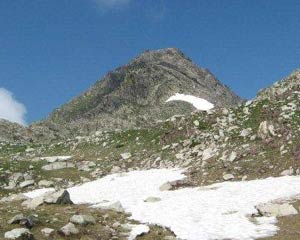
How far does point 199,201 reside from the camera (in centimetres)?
3244

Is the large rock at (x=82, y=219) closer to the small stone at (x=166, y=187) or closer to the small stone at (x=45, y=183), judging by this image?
the small stone at (x=166, y=187)

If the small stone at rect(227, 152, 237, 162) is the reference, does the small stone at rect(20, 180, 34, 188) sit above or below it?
above

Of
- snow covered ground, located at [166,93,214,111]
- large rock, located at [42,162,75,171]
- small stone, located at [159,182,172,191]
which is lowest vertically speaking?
small stone, located at [159,182,172,191]

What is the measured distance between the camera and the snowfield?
25.6 meters

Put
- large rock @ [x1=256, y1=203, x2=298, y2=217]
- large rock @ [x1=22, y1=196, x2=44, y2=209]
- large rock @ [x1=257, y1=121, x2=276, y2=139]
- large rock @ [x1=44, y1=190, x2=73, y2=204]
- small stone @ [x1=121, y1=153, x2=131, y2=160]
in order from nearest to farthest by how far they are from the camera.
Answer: large rock @ [x1=256, y1=203, x2=298, y2=217] → large rock @ [x1=22, y1=196, x2=44, y2=209] → large rock @ [x1=44, y1=190, x2=73, y2=204] → large rock @ [x1=257, y1=121, x2=276, y2=139] → small stone @ [x1=121, y1=153, x2=131, y2=160]

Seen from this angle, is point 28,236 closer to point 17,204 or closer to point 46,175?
point 17,204

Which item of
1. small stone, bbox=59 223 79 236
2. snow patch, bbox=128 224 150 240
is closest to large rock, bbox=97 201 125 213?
snow patch, bbox=128 224 150 240

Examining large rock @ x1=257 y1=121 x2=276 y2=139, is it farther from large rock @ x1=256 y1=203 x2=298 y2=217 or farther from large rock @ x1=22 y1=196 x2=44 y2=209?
large rock @ x1=22 y1=196 x2=44 y2=209

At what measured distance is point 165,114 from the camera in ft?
583

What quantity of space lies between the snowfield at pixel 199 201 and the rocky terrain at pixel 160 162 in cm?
Result: 98

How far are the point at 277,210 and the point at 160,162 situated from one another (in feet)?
72.8

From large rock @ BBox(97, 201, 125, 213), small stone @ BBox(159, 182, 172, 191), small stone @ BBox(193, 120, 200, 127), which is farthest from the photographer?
small stone @ BBox(193, 120, 200, 127)

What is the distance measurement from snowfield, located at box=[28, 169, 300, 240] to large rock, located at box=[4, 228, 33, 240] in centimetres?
736

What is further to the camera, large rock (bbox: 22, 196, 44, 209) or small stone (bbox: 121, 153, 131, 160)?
small stone (bbox: 121, 153, 131, 160)
